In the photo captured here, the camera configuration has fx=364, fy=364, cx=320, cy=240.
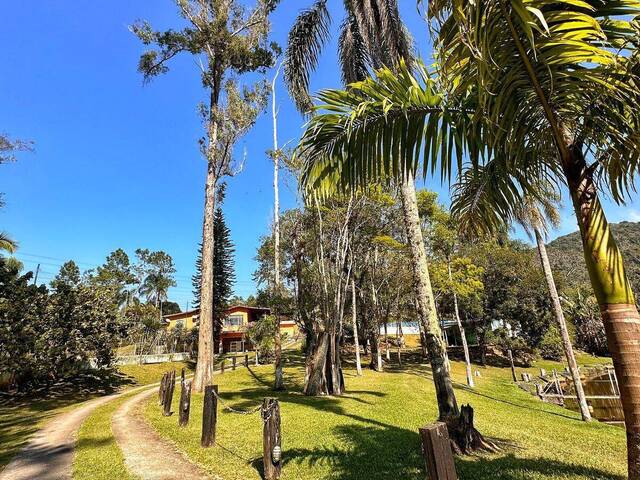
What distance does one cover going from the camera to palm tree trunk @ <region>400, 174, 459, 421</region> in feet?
24.5

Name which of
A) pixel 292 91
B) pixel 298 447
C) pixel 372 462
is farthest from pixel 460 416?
→ pixel 292 91

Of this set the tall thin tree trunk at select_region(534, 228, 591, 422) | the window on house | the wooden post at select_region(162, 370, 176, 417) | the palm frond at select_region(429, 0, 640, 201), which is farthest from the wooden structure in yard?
the window on house

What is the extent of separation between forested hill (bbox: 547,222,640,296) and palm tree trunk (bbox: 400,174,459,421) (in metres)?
43.4

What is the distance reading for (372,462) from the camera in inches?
259

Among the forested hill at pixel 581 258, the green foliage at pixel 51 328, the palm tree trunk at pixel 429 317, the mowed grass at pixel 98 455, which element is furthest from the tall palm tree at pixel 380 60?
the forested hill at pixel 581 258

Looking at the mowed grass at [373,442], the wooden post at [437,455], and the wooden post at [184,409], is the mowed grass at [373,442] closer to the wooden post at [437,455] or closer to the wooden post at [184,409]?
the wooden post at [184,409]

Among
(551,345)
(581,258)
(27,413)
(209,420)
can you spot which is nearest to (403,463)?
(209,420)

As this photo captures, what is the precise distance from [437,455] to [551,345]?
134 feet

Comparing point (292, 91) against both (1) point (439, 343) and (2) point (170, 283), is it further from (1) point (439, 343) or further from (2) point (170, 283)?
(2) point (170, 283)

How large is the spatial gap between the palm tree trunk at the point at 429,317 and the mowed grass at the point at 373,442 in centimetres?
107

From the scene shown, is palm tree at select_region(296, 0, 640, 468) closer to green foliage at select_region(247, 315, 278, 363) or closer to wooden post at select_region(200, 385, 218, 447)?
wooden post at select_region(200, 385, 218, 447)

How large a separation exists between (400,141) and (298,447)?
662cm

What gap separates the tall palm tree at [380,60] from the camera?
7578 millimetres

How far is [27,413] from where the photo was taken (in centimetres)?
1409
